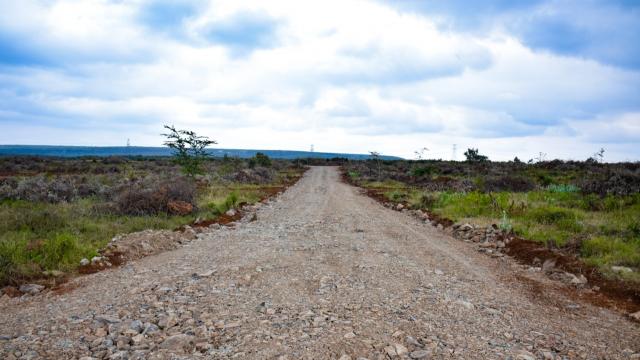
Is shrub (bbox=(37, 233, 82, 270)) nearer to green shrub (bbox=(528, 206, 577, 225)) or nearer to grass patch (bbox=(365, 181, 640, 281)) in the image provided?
grass patch (bbox=(365, 181, 640, 281))

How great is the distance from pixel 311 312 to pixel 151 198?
9.46 m

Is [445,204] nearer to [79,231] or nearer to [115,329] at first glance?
[79,231]

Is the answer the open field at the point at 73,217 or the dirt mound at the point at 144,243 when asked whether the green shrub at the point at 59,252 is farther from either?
the dirt mound at the point at 144,243

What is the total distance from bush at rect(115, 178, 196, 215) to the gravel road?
470cm

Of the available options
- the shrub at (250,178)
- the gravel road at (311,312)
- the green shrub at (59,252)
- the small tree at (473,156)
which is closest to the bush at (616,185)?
the gravel road at (311,312)

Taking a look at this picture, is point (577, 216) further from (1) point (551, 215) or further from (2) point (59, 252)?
(2) point (59, 252)

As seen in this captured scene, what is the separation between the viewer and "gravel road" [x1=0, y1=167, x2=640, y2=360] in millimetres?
4371

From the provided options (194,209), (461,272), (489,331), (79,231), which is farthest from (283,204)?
(489,331)

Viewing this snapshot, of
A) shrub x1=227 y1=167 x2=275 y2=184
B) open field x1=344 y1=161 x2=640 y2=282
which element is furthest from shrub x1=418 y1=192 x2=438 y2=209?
shrub x1=227 y1=167 x2=275 y2=184

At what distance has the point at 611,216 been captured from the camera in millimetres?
12328

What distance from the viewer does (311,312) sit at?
527cm

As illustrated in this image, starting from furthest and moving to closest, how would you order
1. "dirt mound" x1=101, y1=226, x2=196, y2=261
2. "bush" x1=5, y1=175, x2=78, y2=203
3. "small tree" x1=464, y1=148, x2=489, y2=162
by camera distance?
"small tree" x1=464, y1=148, x2=489, y2=162 → "bush" x1=5, y1=175, x2=78, y2=203 → "dirt mound" x1=101, y1=226, x2=196, y2=261

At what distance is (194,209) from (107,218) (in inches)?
108

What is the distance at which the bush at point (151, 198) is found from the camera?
501 inches
